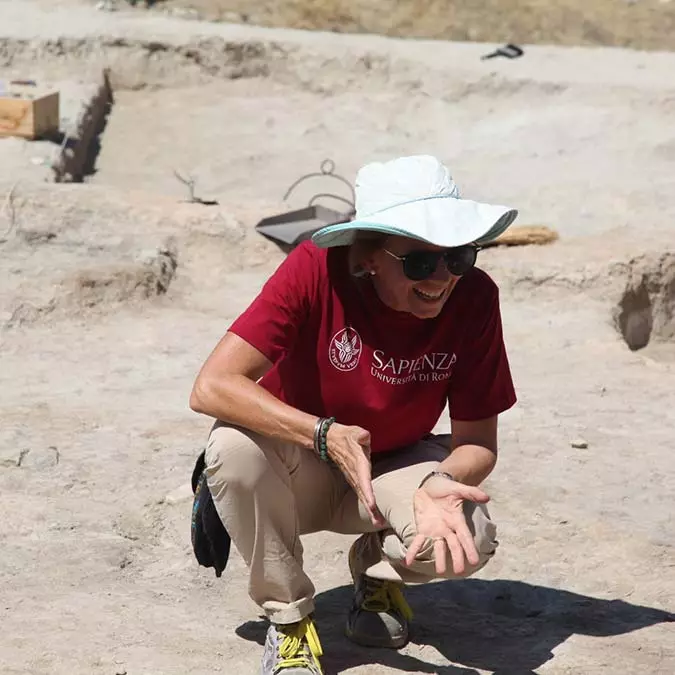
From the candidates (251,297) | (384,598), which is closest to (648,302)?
(251,297)

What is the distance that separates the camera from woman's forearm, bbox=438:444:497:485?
3084 mm

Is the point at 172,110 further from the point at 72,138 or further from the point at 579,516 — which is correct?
the point at 579,516

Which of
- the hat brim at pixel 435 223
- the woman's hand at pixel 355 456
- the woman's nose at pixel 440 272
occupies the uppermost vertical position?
the hat brim at pixel 435 223

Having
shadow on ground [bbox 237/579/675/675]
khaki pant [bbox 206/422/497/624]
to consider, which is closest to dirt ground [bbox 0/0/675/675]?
shadow on ground [bbox 237/579/675/675]

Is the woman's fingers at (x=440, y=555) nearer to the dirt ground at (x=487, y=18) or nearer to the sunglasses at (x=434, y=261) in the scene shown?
the sunglasses at (x=434, y=261)

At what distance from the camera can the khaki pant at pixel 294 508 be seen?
2955mm

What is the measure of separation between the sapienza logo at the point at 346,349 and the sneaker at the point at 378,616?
0.68 meters

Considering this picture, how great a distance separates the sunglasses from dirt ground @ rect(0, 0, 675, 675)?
3.50 feet

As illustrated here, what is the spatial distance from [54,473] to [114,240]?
269 centimetres

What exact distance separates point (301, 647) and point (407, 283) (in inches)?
37.6

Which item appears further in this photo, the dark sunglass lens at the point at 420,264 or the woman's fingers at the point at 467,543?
the dark sunglass lens at the point at 420,264

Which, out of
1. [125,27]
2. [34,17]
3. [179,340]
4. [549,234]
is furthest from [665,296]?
[34,17]

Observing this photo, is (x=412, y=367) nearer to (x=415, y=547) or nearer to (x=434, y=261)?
(x=434, y=261)

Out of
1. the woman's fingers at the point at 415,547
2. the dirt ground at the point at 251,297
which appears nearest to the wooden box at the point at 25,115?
the dirt ground at the point at 251,297
